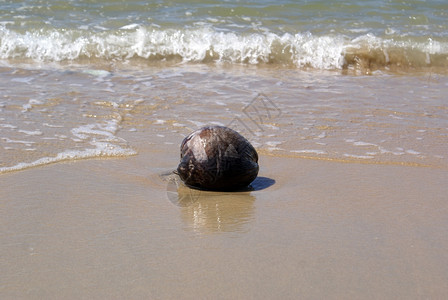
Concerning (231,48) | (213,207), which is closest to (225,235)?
(213,207)

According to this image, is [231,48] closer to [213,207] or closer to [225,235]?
[213,207]

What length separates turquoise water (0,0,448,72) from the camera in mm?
9867

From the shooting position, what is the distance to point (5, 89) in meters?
7.09

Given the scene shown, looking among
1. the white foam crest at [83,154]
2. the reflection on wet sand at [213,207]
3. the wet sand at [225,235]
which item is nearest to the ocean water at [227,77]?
the white foam crest at [83,154]

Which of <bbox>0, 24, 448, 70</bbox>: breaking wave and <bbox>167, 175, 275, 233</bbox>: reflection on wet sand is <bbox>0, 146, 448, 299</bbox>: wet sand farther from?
<bbox>0, 24, 448, 70</bbox>: breaking wave

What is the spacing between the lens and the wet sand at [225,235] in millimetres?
2912

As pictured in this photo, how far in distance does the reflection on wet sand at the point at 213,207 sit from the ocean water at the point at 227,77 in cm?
99

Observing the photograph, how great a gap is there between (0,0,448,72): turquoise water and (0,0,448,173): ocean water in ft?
0.11

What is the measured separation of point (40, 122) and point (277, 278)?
362 centimetres

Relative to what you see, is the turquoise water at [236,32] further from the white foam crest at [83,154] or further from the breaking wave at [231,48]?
the white foam crest at [83,154]

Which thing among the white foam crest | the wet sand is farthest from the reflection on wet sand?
the white foam crest

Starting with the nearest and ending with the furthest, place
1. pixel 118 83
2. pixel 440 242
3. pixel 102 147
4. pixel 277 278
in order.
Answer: pixel 277 278
pixel 440 242
pixel 102 147
pixel 118 83

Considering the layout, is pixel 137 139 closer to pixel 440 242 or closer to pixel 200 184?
pixel 200 184

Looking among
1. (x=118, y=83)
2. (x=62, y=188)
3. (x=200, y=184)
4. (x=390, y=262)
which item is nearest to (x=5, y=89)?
(x=118, y=83)
